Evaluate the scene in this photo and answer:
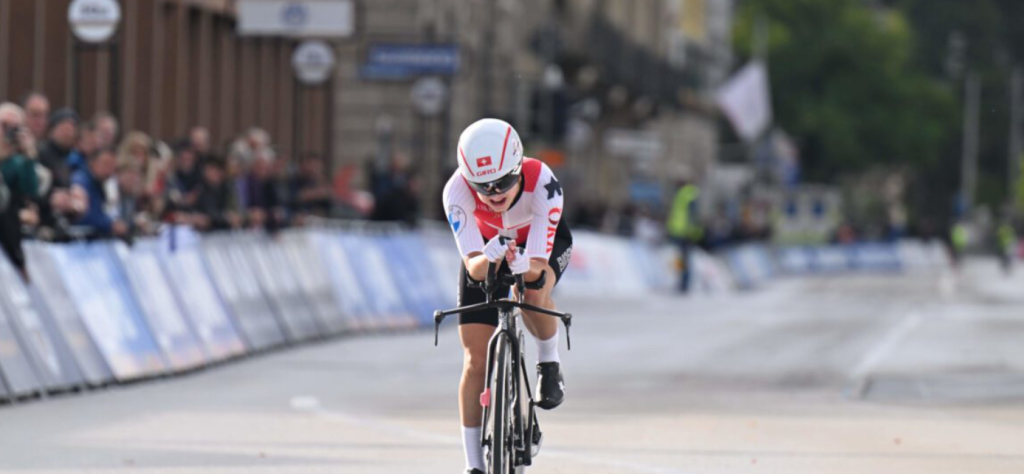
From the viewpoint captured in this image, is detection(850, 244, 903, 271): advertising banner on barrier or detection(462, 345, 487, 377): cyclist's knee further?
detection(850, 244, 903, 271): advertising banner on barrier

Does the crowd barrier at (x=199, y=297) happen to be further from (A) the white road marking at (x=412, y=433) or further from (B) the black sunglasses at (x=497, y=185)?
(B) the black sunglasses at (x=497, y=185)

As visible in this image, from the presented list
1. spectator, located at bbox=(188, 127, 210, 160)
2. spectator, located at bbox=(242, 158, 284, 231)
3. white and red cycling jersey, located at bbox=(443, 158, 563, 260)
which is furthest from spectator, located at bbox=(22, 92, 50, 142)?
white and red cycling jersey, located at bbox=(443, 158, 563, 260)

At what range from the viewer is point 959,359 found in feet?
67.0

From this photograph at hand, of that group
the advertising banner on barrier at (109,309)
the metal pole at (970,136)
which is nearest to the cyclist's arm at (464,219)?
the advertising banner on barrier at (109,309)

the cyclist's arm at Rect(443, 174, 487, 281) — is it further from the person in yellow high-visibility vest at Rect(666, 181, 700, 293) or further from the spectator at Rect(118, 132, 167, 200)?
the person in yellow high-visibility vest at Rect(666, 181, 700, 293)

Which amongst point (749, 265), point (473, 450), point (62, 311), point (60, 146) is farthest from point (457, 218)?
point (749, 265)

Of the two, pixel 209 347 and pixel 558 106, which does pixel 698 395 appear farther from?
pixel 558 106

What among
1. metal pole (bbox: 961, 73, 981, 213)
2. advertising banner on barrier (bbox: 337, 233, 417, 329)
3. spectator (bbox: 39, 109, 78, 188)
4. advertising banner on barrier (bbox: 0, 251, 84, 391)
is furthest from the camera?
metal pole (bbox: 961, 73, 981, 213)

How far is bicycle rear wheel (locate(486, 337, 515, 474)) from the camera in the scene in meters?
9.12

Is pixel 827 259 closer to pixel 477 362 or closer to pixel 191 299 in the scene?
pixel 191 299

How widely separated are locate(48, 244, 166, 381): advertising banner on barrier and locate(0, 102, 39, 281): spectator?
25.9 inches

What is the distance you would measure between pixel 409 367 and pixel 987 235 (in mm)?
101273

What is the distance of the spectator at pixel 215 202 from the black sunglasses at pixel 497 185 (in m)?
10.3

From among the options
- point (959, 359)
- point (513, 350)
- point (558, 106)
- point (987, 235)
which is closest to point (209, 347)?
point (959, 359)
